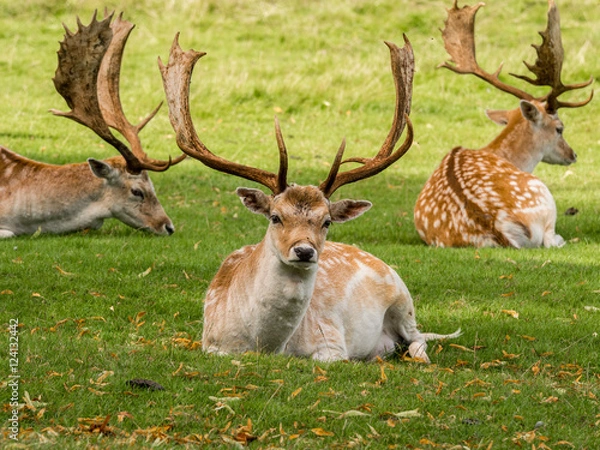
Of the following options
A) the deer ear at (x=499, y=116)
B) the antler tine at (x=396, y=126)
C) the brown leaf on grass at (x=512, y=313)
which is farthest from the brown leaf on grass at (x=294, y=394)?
the deer ear at (x=499, y=116)

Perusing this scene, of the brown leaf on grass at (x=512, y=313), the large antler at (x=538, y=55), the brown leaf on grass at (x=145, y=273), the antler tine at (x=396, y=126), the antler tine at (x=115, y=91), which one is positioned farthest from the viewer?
the large antler at (x=538, y=55)

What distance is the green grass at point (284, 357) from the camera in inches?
196

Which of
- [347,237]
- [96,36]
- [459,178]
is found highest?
[96,36]

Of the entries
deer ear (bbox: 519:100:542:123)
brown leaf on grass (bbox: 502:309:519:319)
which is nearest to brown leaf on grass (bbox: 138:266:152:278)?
brown leaf on grass (bbox: 502:309:519:319)

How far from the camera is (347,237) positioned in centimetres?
Answer: 1089

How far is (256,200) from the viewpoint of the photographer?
6219 mm

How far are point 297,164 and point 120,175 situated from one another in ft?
16.3

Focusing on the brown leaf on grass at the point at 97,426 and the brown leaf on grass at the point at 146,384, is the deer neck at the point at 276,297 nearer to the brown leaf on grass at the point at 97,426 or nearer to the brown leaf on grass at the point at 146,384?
the brown leaf on grass at the point at 146,384

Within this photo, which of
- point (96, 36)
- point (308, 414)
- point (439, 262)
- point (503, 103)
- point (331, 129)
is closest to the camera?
point (308, 414)

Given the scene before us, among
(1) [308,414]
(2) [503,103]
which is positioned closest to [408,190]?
(2) [503,103]

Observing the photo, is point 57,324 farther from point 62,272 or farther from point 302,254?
point 302,254

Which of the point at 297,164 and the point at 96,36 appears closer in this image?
the point at 96,36

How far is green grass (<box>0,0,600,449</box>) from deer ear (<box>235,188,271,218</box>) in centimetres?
86

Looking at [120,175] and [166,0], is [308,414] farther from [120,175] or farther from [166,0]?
[166,0]
